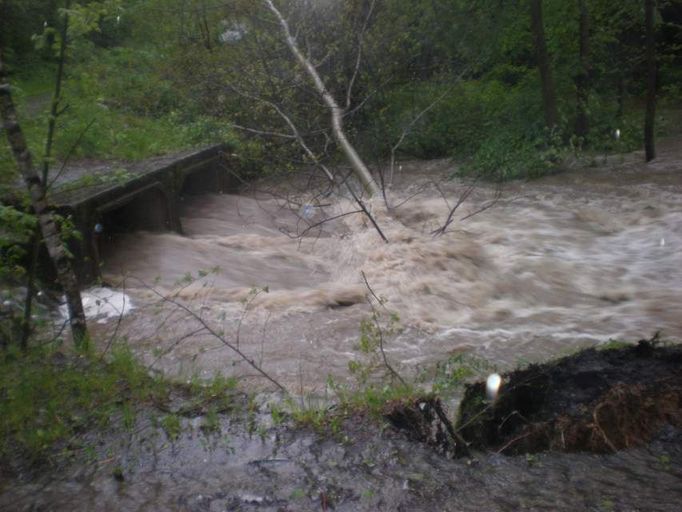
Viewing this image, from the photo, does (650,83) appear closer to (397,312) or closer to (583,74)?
(583,74)

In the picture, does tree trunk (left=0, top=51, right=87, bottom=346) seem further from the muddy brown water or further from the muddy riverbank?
the muddy riverbank

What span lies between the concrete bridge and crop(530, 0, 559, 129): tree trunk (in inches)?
248

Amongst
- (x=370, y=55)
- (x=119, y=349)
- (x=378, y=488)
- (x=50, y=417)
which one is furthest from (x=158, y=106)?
(x=378, y=488)

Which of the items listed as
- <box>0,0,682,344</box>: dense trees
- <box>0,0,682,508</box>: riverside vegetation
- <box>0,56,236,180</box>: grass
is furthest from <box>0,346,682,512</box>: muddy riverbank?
<box>0,0,682,344</box>: dense trees

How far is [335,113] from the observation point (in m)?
13.1

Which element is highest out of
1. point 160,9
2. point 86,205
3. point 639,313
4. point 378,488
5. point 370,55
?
point 160,9

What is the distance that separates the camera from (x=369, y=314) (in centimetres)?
718

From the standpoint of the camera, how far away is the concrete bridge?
27.3 feet

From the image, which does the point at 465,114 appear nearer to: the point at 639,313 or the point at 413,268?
the point at 413,268

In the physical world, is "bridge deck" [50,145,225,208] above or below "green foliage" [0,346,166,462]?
above

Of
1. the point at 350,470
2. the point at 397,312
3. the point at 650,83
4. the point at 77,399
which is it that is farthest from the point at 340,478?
the point at 650,83

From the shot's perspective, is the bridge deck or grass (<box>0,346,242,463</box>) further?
the bridge deck

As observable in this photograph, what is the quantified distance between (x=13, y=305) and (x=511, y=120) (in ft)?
37.9

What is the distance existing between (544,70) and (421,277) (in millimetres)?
8028
